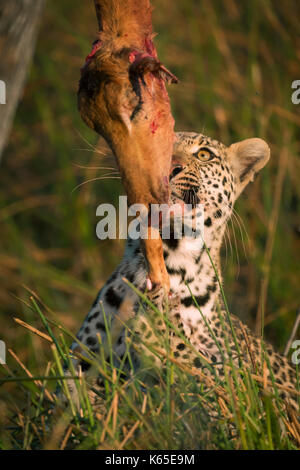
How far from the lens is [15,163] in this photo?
24.7 feet

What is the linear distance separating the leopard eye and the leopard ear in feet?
0.79

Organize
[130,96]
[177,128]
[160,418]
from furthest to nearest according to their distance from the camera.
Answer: [177,128], [160,418], [130,96]

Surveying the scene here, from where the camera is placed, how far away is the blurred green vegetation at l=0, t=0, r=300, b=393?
602cm

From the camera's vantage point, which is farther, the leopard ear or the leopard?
the leopard ear

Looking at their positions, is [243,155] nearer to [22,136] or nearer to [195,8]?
[195,8]

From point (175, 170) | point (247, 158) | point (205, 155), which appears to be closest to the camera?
point (175, 170)

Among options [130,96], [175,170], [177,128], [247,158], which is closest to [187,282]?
[175,170]

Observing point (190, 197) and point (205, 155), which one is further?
point (205, 155)

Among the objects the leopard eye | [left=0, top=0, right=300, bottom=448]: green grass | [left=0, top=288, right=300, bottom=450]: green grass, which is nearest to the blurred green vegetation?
[left=0, top=0, right=300, bottom=448]: green grass

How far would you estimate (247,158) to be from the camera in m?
3.95

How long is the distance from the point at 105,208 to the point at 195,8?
7.07 feet

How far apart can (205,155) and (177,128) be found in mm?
2875

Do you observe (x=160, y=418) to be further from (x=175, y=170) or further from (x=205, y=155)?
(x=205, y=155)

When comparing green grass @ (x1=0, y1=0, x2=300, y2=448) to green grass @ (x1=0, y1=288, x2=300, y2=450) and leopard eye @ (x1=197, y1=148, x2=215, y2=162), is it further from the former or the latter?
green grass @ (x1=0, y1=288, x2=300, y2=450)
